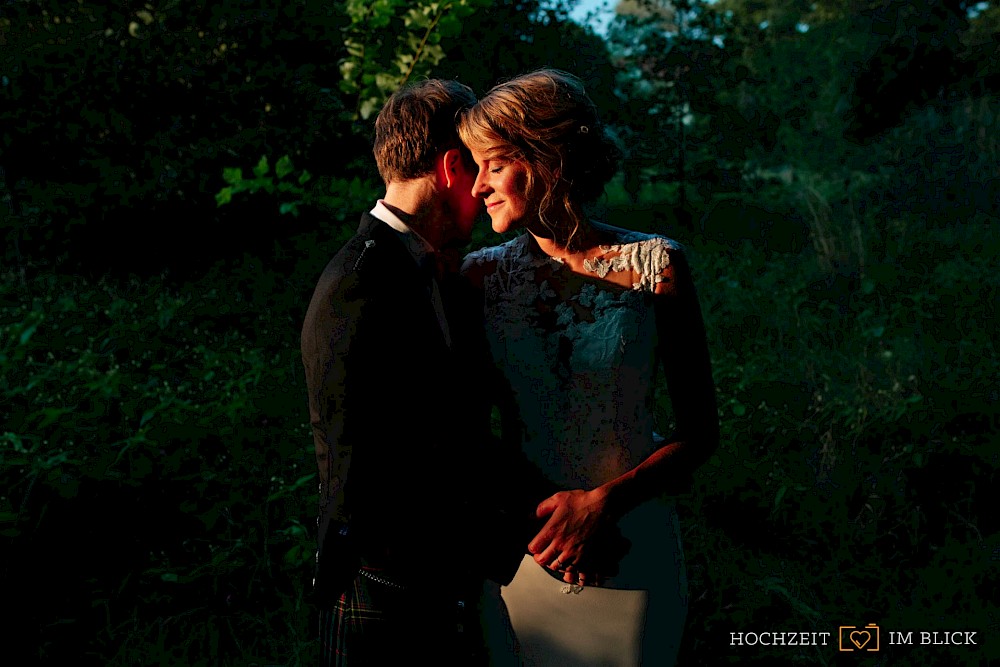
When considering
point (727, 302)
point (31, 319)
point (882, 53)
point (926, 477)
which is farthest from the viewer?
point (882, 53)

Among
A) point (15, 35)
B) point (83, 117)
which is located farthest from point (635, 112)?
point (15, 35)

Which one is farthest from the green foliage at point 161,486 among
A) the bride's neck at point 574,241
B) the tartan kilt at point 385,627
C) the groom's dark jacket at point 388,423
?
the bride's neck at point 574,241

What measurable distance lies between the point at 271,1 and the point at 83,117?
2.06m

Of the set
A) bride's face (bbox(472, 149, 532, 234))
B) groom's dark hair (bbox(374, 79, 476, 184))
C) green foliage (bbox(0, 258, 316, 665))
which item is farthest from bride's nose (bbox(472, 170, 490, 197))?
green foliage (bbox(0, 258, 316, 665))

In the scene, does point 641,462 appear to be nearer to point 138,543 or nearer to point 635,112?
point 138,543

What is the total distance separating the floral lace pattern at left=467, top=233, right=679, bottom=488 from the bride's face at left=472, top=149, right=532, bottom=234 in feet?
0.58

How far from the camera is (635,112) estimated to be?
6.59 m

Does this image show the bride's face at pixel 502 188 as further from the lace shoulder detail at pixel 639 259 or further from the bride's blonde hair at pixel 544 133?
the lace shoulder detail at pixel 639 259

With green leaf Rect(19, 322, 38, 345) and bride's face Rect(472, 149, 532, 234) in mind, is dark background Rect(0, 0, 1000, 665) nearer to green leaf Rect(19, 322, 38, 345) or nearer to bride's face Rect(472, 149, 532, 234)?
green leaf Rect(19, 322, 38, 345)

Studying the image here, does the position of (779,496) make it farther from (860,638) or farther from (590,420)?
(590,420)

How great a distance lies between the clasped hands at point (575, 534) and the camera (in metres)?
1.91

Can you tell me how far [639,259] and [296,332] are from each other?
4.40 metres

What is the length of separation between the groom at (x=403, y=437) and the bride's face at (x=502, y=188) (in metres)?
0.10

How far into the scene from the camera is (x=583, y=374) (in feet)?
6.55
